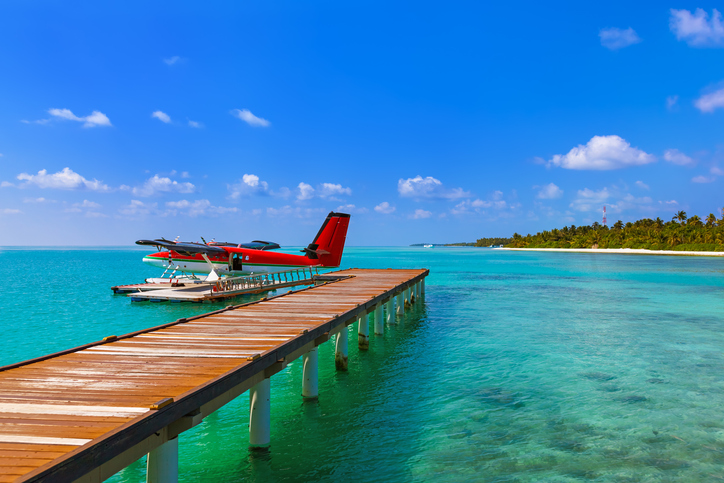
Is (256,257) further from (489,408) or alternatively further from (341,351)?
(489,408)

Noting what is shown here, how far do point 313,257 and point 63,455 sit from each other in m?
29.9

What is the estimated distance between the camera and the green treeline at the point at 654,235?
113688 mm

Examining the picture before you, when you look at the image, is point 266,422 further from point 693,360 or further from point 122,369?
point 693,360

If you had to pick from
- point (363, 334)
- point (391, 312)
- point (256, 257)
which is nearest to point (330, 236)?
point (256, 257)

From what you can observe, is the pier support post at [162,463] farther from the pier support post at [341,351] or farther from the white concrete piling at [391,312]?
the white concrete piling at [391,312]

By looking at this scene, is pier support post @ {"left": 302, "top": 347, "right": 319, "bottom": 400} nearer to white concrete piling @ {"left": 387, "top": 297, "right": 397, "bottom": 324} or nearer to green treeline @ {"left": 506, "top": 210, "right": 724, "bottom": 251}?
white concrete piling @ {"left": 387, "top": 297, "right": 397, "bottom": 324}

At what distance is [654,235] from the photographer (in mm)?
130750

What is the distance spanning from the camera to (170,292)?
91.3 ft

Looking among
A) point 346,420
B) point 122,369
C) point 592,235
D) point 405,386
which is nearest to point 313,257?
point 405,386

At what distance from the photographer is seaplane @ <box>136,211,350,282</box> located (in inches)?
1275

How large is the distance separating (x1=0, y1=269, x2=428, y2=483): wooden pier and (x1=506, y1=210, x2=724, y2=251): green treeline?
130 meters

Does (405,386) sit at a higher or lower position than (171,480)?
lower

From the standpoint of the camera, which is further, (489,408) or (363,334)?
(363,334)

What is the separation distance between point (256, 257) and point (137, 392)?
28.6 m
